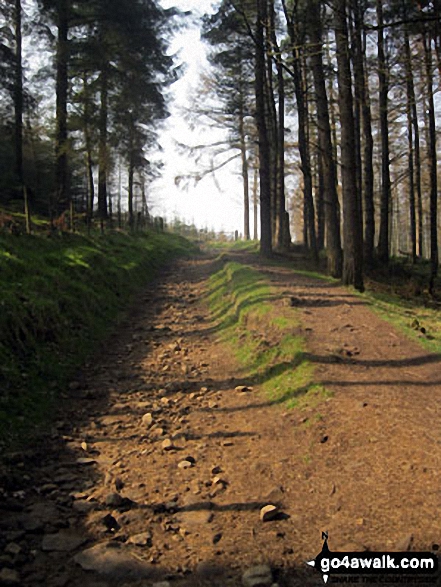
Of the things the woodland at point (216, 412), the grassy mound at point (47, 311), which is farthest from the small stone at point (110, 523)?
the grassy mound at point (47, 311)

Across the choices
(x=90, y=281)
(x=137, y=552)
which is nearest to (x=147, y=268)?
(x=90, y=281)

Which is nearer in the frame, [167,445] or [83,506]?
[83,506]

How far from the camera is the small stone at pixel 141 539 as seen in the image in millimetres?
3469

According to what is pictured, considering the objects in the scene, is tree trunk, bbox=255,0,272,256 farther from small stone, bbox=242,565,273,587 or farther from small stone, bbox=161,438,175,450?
small stone, bbox=242,565,273,587

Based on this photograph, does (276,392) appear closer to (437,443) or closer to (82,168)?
(437,443)

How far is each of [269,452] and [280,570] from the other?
166cm

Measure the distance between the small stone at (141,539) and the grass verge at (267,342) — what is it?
2.44m

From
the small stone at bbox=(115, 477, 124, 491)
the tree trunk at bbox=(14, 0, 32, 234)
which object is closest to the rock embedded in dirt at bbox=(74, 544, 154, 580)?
the small stone at bbox=(115, 477, 124, 491)

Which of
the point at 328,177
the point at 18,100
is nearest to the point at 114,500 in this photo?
the point at 328,177

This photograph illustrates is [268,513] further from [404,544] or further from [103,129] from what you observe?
→ [103,129]

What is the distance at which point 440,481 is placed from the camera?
3809mm

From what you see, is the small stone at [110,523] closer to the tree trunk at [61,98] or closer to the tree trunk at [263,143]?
the tree trunk at [263,143]

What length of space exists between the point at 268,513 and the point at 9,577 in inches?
68.9

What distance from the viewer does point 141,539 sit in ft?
11.5
